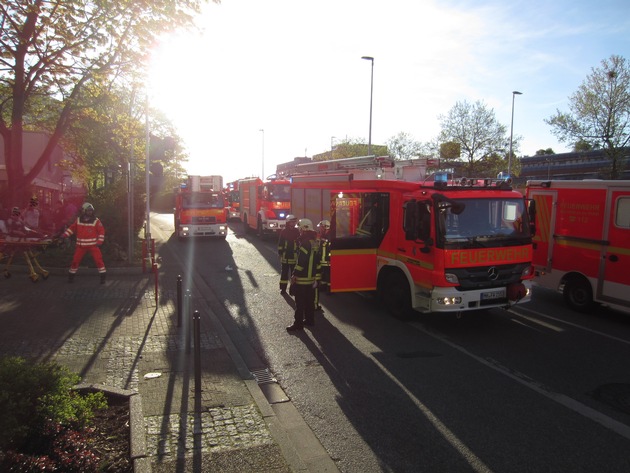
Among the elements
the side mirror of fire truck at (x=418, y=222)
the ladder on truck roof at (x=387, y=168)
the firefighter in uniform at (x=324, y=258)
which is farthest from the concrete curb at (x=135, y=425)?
the ladder on truck roof at (x=387, y=168)

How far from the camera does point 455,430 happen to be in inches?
190

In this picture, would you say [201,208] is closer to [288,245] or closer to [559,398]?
[288,245]

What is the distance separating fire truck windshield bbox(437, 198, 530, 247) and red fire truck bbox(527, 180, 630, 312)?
6.15 ft

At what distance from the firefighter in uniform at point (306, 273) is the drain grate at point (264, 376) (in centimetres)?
184

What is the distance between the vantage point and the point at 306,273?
8055 millimetres

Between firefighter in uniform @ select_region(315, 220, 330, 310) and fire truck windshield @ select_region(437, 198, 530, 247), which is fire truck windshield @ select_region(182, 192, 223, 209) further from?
fire truck windshield @ select_region(437, 198, 530, 247)

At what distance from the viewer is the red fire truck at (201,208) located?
20.6 meters

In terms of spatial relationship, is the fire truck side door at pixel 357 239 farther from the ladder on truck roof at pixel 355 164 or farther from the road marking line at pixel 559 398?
the road marking line at pixel 559 398

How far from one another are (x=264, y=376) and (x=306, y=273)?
7.31 ft

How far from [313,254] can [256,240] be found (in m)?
14.5

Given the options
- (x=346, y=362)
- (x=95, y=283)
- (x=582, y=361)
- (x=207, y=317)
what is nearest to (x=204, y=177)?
(x=95, y=283)

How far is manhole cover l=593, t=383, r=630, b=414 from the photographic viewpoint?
5.48m

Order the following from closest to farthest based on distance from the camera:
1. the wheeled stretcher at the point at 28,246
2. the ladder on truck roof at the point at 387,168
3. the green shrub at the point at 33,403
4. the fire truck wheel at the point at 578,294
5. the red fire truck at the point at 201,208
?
1. the green shrub at the point at 33,403
2. the fire truck wheel at the point at 578,294
3. the ladder on truck roof at the point at 387,168
4. the wheeled stretcher at the point at 28,246
5. the red fire truck at the point at 201,208

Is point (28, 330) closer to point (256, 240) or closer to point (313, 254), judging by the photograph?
point (313, 254)
